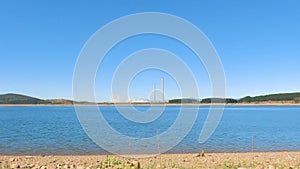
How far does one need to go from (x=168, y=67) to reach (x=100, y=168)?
8231 mm

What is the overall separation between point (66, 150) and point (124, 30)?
1322cm

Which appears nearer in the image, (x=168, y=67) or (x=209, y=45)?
(x=209, y=45)

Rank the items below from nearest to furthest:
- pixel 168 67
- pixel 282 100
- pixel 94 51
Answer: pixel 94 51
pixel 168 67
pixel 282 100

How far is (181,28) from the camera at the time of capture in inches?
543

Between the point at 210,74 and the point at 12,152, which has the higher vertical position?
the point at 210,74

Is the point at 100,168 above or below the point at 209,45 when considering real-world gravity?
below

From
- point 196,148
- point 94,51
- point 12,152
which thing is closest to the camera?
point 94,51

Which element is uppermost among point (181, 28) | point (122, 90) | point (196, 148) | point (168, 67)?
point (181, 28)

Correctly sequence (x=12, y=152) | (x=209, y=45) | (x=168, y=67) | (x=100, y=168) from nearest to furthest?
(x=100, y=168) < (x=209, y=45) < (x=168, y=67) < (x=12, y=152)

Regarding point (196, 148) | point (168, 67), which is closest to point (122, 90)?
point (168, 67)

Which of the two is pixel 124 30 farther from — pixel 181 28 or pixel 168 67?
pixel 168 67

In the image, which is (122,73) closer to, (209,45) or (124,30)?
(124,30)

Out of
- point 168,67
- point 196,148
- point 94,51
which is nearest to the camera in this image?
point 94,51

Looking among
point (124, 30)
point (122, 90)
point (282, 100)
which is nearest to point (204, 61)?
point (124, 30)
